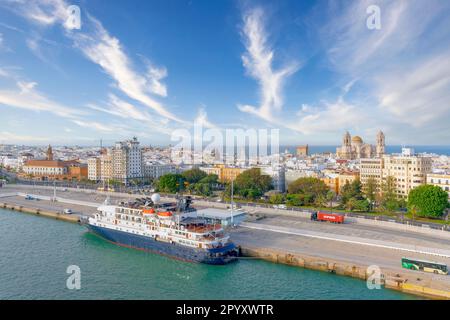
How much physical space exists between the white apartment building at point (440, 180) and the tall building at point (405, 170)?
1427 mm

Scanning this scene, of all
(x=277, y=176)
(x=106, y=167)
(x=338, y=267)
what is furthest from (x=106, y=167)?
(x=338, y=267)

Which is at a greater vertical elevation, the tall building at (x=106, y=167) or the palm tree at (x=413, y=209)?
the tall building at (x=106, y=167)

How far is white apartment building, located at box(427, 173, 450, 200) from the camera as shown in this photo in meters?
27.2

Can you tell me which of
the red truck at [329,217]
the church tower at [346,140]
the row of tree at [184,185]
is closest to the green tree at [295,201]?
the red truck at [329,217]

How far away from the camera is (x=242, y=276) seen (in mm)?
14039

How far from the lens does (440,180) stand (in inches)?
1088

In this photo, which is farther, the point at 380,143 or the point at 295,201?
the point at 380,143

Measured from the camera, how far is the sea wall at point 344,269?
12.0 meters

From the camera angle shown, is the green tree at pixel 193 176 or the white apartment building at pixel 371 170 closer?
the white apartment building at pixel 371 170

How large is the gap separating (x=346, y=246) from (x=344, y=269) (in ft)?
9.74

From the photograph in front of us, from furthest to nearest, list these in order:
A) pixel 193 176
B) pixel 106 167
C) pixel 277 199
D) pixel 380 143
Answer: pixel 380 143 → pixel 106 167 → pixel 193 176 → pixel 277 199

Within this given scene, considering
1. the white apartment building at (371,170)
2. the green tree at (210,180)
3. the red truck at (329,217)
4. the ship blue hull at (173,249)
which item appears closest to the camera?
the ship blue hull at (173,249)

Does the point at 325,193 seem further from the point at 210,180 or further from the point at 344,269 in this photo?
the point at 344,269

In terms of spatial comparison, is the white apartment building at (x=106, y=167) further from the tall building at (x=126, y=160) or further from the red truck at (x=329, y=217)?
the red truck at (x=329, y=217)
